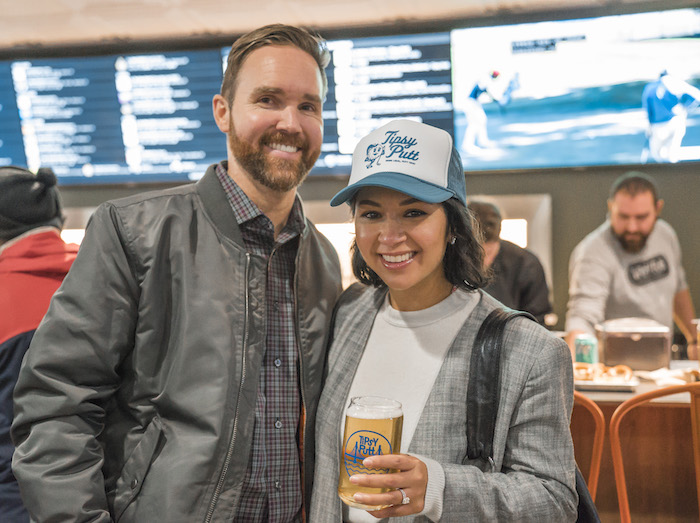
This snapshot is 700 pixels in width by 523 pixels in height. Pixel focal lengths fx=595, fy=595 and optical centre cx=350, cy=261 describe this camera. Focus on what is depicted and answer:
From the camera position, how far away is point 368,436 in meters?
1.18

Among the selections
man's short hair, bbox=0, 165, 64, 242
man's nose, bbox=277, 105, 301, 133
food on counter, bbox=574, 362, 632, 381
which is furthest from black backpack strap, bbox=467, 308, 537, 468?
food on counter, bbox=574, 362, 632, 381

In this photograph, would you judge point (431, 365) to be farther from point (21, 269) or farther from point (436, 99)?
point (436, 99)

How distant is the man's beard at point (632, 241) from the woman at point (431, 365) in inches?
109

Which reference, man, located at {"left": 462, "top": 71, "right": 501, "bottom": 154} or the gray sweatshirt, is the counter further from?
man, located at {"left": 462, "top": 71, "right": 501, "bottom": 154}

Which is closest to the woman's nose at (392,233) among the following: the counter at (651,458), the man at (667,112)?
the counter at (651,458)

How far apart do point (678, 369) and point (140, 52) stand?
13.1 feet

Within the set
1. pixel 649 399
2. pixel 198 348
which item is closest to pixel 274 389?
pixel 198 348

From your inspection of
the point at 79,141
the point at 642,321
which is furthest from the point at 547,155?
the point at 79,141

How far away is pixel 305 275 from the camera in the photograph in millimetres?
1753

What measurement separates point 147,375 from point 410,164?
849 mm

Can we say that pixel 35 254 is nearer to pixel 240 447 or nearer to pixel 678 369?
pixel 240 447

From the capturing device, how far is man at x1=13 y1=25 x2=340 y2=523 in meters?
1.40

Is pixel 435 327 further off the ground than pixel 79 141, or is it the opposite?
pixel 79 141

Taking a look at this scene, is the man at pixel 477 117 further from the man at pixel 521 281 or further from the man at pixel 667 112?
the man at pixel 667 112
